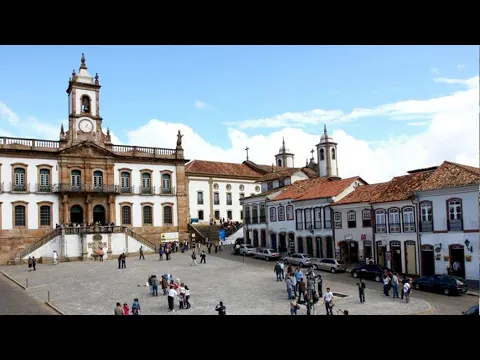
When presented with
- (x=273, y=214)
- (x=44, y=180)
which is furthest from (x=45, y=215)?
(x=273, y=214)

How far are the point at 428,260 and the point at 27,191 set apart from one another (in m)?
29.0

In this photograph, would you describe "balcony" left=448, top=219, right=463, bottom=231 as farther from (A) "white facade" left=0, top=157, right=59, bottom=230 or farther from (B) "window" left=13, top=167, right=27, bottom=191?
(B) "window" left=13, top=167, right=27, bottom=191

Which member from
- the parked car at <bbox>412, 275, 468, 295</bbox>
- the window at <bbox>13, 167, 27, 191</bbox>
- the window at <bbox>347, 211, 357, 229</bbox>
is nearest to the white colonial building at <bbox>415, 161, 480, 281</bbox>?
the parked car at <bbox>412, 275, 468, 295</bbox>

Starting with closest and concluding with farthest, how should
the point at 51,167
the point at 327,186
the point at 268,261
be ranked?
the point at 268,261, the point at 327,186, the point at 51,167

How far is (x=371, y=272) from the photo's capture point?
22.8m

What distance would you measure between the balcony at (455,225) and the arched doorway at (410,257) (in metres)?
2.27

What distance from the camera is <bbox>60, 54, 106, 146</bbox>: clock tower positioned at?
38.4 m

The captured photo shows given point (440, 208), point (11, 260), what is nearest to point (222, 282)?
point (440, 208)

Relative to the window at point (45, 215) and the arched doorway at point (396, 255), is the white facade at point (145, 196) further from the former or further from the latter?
the arched doorway at point (396, 255)

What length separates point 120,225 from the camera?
39.0 m
